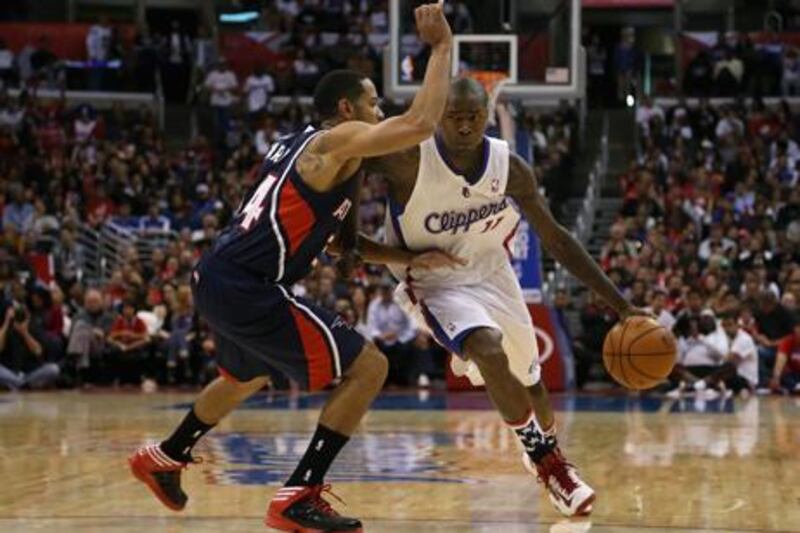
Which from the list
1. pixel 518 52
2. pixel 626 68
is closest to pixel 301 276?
pixel 518 52

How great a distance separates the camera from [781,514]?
631 cm

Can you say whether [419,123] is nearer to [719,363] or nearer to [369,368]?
[369,368]

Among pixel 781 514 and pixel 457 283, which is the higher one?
pixel 457 283

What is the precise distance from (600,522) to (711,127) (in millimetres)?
17863

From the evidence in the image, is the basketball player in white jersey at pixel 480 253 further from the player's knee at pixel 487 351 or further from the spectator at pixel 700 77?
the spectator at pixel 700 77

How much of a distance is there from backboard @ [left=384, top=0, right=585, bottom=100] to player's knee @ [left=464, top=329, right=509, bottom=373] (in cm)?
938

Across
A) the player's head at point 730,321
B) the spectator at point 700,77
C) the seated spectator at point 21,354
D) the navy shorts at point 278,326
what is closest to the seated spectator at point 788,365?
the player's head at point 730,321

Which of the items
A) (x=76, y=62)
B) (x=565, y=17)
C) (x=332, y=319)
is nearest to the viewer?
(x=332, y=319)

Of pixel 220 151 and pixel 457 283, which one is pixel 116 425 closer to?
pixel 457 283

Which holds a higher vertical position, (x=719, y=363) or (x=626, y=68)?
(x=626, y=68)

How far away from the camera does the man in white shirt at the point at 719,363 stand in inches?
632

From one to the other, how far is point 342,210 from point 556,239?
130cm

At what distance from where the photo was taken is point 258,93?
82.2 ft

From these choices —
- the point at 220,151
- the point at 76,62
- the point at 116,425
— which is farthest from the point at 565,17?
the point at 76,62
